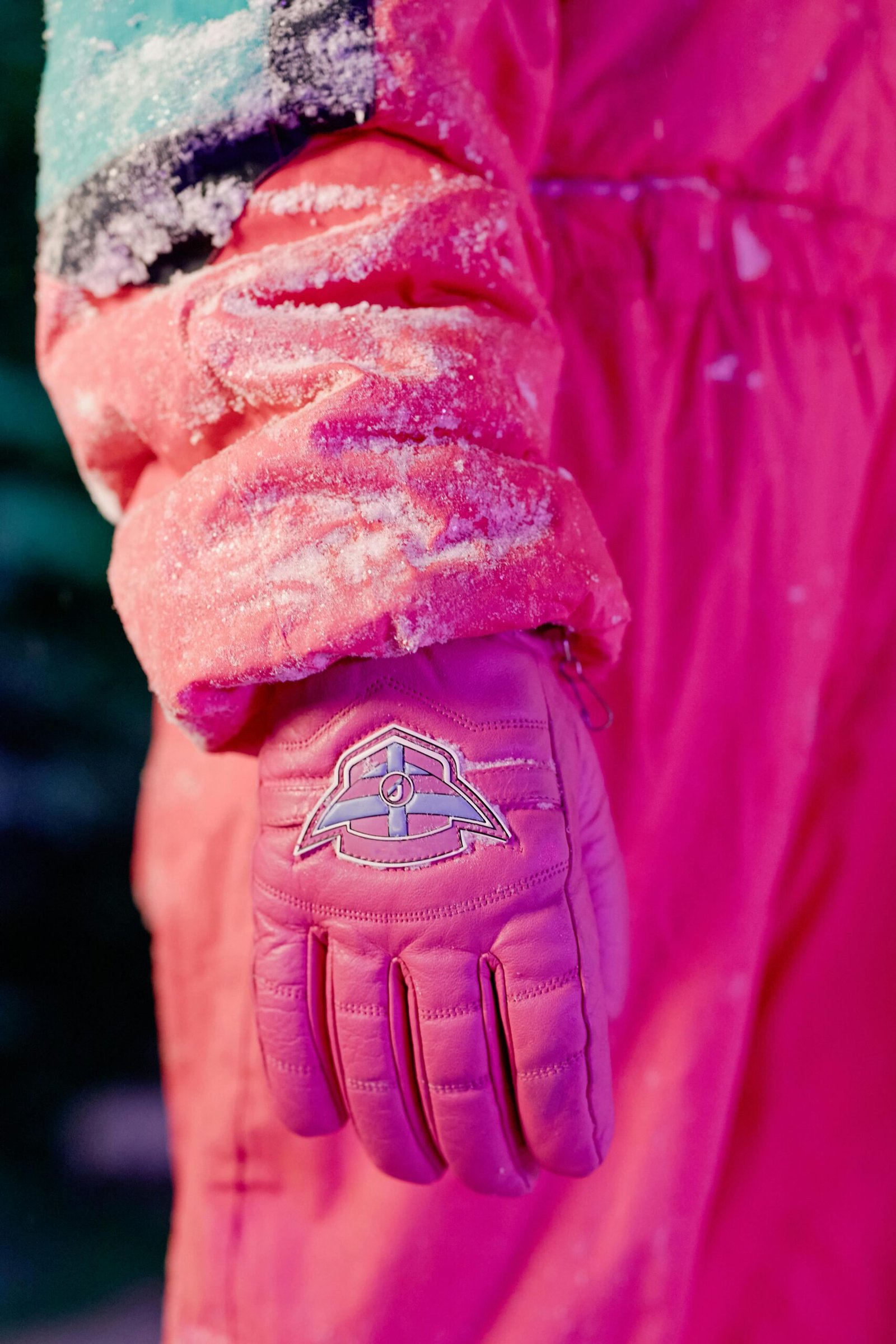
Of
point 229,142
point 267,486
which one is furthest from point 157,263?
point 267,486

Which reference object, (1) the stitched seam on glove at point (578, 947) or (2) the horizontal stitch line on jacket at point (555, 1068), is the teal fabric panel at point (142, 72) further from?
(2) the horizontal stitch line on jacket at point (555, 1068)

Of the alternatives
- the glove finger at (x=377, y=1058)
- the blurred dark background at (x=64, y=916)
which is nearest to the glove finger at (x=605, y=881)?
the glove finger at (x=377, y=1058)

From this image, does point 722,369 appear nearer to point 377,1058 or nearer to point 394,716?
point 394,716

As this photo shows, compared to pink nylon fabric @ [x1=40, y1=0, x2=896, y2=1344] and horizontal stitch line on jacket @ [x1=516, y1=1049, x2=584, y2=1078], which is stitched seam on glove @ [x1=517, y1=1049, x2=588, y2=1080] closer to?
horizontal stitch line on jacket @ [x1=516, y1=1049, x2=584, y2=1078]

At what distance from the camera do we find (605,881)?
62 centimetres

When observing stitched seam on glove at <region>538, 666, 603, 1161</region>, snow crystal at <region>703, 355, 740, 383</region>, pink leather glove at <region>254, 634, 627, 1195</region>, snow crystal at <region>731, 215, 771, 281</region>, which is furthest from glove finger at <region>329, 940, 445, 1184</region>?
snow crystal at <region>731, 215, 771, 281</region>

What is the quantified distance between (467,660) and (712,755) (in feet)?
1.02

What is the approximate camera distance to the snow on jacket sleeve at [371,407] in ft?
1.65

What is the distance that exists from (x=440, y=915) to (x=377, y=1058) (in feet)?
0.42

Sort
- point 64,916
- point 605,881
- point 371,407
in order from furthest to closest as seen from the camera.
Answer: point 64,916 < point 605,881 < point 371,407

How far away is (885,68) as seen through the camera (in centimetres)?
70

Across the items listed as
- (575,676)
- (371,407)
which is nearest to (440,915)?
(575,676)

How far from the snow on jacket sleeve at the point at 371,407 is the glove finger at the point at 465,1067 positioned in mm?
231

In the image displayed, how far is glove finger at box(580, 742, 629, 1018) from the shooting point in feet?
2.04
